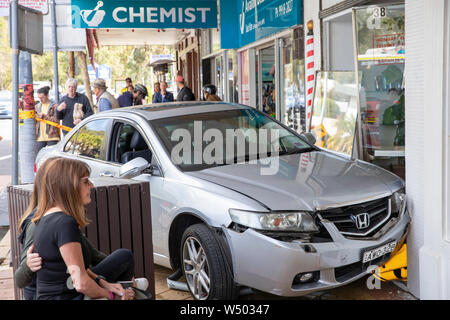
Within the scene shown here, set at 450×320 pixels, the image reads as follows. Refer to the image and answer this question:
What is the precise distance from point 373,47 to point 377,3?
0.60 metres

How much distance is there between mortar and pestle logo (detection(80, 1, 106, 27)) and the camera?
12281 mm

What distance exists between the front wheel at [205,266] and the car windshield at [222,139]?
71 cm

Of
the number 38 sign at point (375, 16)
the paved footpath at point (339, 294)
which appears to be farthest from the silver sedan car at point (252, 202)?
the number 38 sign at point (375, 16)

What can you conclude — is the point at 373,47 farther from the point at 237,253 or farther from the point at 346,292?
the point at 237,253

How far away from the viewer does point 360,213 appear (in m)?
4.49

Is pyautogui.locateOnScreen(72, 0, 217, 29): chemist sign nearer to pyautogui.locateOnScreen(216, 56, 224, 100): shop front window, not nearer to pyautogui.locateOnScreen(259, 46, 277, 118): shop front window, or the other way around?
pyautogui.locateOnScreen(259, 46, 277, 118): shop front window

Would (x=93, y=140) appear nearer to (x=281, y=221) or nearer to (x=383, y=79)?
(x=281, y=221)

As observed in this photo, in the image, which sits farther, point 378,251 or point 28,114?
point 28,114

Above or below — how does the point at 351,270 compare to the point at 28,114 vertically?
below

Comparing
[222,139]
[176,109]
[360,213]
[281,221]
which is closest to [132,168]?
[222,139]

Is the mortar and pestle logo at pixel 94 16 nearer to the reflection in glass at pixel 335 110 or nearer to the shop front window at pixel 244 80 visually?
the shop front window at pixel 244 80

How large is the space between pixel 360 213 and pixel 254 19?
780cm

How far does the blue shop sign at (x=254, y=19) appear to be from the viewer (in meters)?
9.38

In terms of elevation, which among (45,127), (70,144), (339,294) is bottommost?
(339,294)
